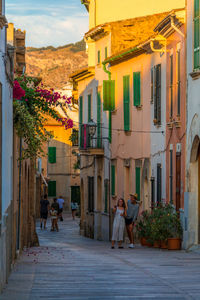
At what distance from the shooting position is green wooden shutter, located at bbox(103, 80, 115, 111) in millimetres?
33531

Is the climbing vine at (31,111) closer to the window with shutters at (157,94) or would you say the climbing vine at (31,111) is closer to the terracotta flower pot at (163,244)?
the terracotta flower pot at (163,244)

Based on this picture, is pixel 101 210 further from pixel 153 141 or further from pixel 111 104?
pixel 153 141

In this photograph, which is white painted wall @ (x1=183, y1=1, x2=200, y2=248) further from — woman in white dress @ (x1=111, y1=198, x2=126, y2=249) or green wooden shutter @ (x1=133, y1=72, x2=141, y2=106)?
green wooden shutter @ (x1=133, y1=72, x2=141, y2=106)

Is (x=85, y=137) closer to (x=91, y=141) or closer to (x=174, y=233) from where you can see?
(x=91, y=141)

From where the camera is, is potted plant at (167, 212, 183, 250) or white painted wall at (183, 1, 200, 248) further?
potted plant at (167, 212, 183, 250)

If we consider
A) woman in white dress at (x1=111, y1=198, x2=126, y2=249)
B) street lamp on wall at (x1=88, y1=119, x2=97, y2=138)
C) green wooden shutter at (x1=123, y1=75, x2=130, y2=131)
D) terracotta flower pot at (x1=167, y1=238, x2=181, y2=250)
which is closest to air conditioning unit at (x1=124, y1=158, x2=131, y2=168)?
green wooden shutter at (x1=123, y1=75, x2=130, y2=131)

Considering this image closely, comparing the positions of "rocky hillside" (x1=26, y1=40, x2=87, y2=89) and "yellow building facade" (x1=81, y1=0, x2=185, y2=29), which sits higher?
"rocky hillside" (x1=26, y1=40, x2=87, y2=89)

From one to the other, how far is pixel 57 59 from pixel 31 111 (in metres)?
121

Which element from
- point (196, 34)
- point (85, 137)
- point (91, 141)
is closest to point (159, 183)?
point (196, 34)

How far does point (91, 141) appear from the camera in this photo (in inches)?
1474

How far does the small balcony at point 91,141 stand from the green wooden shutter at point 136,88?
5625 mm

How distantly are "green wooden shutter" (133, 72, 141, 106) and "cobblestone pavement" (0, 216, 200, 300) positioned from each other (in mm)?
11091

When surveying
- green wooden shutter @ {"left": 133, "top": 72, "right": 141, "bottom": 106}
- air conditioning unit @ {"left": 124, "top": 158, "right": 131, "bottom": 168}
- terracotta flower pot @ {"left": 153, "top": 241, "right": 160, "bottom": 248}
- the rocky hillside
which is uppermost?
the rocky hillside

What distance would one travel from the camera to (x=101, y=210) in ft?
122
